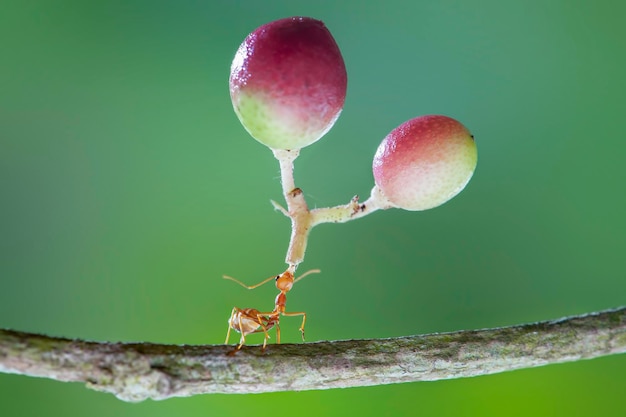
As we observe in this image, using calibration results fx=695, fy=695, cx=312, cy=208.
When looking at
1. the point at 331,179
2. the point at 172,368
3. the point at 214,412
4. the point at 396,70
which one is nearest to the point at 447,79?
the point at 396,70

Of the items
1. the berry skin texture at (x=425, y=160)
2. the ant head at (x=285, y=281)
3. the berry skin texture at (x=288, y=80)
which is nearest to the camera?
the berry skin texture at (x=288, y=80)

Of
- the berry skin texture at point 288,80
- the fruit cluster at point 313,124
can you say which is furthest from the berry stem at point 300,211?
the berry skin texture at point 288,80

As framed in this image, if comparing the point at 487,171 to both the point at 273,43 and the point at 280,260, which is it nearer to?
the point at 280,260

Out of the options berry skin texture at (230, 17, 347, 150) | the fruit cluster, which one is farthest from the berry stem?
berry skin texture at (230, 17, 347, 150)

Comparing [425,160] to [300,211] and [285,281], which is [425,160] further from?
[285,281]

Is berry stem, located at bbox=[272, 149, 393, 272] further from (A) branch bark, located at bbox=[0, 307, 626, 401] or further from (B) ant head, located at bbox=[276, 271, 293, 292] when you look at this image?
(A) branch bark, located at bbox=[0, 307, 626, 401]

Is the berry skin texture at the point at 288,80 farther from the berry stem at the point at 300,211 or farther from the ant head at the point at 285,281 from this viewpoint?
the ant head at the point at 285,281
